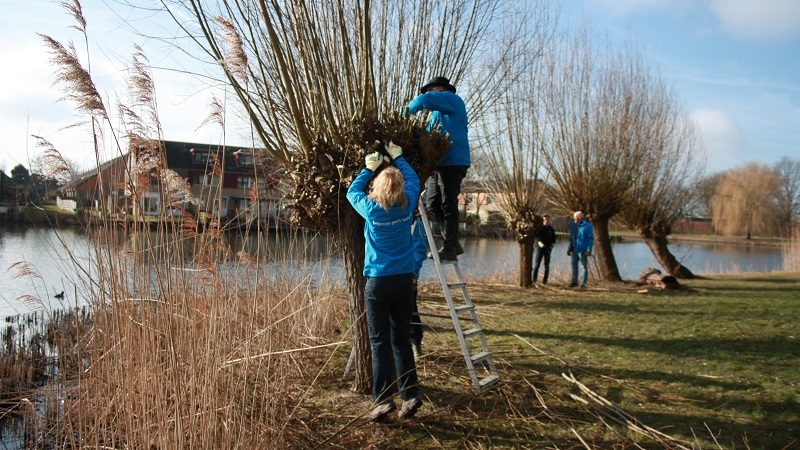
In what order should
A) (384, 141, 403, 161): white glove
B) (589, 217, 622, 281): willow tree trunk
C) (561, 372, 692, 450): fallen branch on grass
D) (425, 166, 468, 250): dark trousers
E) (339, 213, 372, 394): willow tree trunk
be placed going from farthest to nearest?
(589, 217, 622, 281): willow tree trunk → (425, 166, 468, 250): dark trousers → (339, 213, 372, 394): willow tree trunk → (384, 141, 403, 161): white glove → (561, 372, 692, 450): fallen branch on grass

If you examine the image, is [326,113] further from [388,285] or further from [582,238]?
[582,238]

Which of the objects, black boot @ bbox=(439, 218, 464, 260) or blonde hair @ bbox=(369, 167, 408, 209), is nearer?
blonde hair @ bbox=(369, 167, 408, 209)

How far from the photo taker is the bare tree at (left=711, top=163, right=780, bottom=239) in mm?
41219

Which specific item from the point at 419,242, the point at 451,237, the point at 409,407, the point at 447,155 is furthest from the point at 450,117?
the point at 409,407

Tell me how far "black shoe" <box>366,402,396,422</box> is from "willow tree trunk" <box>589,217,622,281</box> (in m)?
11.4

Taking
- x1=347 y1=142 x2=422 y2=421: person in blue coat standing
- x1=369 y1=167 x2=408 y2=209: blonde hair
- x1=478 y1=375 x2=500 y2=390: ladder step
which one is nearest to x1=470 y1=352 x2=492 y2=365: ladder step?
x1=478 y1=375 x2=500 y2=390: ladder step

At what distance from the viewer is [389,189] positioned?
3.83 m

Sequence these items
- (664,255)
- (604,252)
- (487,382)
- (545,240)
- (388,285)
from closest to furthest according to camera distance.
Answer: (388,285), (487,382), (545,240), (604,252), (664,255)

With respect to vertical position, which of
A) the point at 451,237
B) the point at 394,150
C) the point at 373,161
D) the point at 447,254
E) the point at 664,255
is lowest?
the point at 664,255

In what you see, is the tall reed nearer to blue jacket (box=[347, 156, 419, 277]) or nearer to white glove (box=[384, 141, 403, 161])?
blue jacket (box=[347, 156, 419, 277])

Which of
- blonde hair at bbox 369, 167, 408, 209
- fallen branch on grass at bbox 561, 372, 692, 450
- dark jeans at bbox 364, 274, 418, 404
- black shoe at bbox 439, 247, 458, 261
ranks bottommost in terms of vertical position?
fallen branch on grass at bbox 561, 372, 692, 450

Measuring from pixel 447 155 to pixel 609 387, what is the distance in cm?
251

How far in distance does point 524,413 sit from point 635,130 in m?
11.5

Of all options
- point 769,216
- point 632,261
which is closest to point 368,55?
point 632,261
